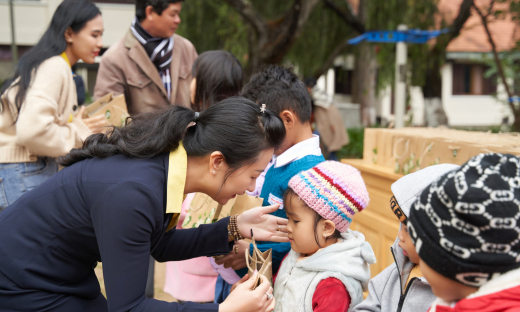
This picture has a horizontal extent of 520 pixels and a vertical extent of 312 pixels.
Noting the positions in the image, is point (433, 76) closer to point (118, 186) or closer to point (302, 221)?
point (302, 221)

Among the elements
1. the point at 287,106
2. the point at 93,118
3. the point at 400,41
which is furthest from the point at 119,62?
the point at 400,41

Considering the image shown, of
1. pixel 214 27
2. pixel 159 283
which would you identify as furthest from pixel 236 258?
pixel 214 27

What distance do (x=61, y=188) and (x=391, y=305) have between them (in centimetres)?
120

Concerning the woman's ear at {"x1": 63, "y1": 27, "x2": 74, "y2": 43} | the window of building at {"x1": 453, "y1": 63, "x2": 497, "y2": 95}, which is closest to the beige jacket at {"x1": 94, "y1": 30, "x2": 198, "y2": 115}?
the woman's ear at {"x1": 63, "y1": 27, "x2": 74, "y2": 43}

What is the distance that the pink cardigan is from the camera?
237 cm

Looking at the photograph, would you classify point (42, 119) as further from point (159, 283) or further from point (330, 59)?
point (330, 59)

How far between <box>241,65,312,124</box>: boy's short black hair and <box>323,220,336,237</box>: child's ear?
62 cm

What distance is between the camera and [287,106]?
2170 millimetres

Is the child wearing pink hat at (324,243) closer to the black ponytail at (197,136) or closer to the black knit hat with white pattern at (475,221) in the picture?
the black ponytail at (197,136)

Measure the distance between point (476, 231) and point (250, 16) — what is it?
5924mm

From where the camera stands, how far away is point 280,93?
2.19 meters

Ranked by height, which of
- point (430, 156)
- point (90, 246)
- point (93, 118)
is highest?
point (93, 118)

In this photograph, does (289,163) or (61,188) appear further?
(289,163)

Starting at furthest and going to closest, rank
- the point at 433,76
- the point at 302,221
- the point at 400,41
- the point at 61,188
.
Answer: the point at 433,76 < the point at 400,41 < the point at 302,221 < the point at 61,188
